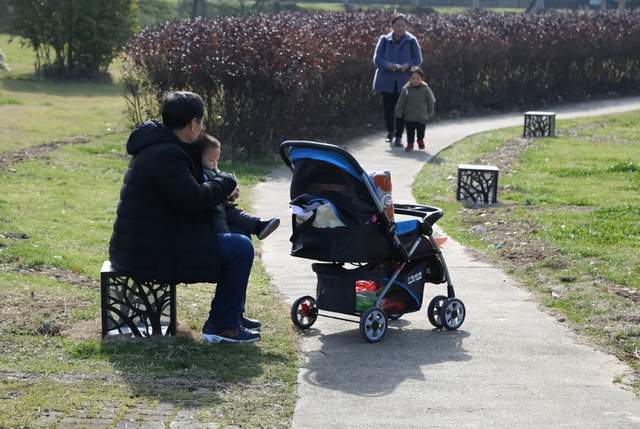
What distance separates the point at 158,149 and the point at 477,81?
730 inches

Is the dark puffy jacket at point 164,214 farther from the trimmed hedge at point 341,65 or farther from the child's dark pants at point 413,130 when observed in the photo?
the child's dark pants at point 413,130

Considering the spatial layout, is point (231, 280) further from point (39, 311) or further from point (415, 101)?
point (415, 101)

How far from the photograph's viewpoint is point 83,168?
14.8 metres

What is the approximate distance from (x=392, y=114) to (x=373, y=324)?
419 inches

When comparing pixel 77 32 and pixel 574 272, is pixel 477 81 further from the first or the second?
pixel 574 272

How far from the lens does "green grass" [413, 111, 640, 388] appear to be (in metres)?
8.28

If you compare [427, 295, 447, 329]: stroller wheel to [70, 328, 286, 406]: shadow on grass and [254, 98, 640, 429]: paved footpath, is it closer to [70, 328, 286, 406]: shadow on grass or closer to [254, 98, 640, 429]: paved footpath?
[254, 98, 640, 429]: paved footpath

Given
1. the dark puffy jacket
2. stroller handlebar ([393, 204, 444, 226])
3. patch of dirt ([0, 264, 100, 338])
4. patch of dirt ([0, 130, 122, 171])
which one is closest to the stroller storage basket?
stroller handlebar ([393, 204, 444, 226])

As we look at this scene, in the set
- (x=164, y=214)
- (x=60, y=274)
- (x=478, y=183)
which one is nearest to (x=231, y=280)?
(x=164, y=214)

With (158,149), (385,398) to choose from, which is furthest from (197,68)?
(385,398)

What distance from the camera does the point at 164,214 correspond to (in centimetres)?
670

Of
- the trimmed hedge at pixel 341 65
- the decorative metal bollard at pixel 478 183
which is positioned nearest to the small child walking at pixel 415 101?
the trimmed hedge at pixel 341 65

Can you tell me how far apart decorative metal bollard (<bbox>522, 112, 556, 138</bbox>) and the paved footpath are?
11.0 meters

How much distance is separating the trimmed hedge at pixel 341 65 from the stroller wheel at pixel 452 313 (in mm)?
8394
